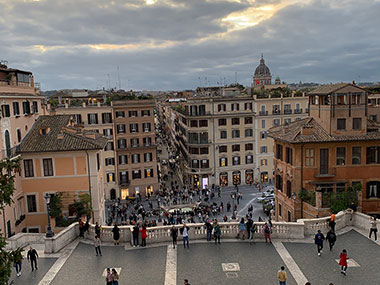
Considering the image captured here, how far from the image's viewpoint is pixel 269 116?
67625 millimetres

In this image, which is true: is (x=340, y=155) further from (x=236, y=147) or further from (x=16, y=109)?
(x=236, y=147)

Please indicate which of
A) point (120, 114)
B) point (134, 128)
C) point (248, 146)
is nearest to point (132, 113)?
point (120, 114)

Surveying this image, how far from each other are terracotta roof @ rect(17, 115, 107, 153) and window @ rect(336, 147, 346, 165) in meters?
21.2

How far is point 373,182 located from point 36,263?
28.4 m

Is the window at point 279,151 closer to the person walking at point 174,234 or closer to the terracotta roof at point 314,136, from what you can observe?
the terracotta roof at point 314,136

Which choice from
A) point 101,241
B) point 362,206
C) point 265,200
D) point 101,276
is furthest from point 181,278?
point 265,200

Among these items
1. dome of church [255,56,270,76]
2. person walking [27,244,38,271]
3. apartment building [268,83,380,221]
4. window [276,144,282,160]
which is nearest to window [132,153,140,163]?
window [276,144,282,160]

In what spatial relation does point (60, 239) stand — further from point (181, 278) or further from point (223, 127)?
point (223, 127)

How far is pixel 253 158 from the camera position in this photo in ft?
222

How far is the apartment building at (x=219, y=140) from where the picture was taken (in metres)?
64.3

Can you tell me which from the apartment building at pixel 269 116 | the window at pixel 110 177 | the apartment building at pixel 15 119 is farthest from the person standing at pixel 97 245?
the apartment building at pixel 269 116

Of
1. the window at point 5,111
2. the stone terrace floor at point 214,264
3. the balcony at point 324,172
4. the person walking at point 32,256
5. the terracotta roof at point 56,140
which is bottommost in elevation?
the stone terrace floor at point 214,264

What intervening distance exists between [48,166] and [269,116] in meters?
45.6

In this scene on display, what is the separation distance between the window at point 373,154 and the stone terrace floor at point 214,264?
→ 12.3 m
